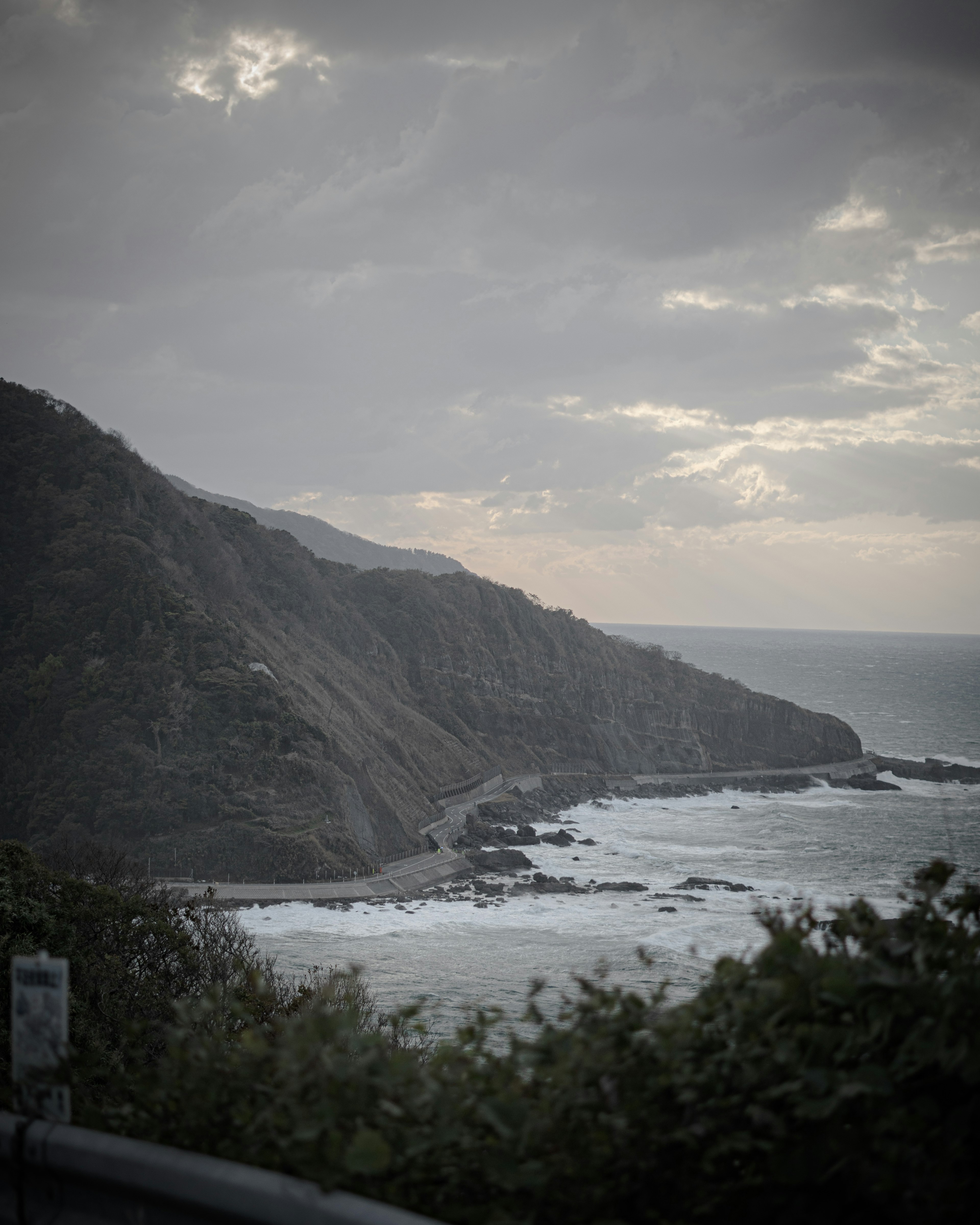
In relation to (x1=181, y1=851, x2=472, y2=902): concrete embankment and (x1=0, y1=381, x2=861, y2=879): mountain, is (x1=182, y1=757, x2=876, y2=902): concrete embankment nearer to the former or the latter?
(x1=181, y1=851, x2=472, y2=902): concrete embankment

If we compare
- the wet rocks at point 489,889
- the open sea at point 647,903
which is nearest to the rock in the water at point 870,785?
the open sea at point 647,903

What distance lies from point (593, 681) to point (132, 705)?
57196mm

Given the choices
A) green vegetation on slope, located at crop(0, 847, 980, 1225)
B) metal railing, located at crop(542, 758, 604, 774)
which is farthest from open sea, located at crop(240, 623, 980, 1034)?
metal railing, located at crop(542, 758, 604, 774)

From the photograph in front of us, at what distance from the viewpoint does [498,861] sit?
54.4 m

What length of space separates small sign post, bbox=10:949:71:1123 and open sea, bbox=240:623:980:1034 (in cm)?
178

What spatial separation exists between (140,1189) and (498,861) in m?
53.1

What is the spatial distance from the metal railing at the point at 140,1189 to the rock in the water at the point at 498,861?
51619 mm

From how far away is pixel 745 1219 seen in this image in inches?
116

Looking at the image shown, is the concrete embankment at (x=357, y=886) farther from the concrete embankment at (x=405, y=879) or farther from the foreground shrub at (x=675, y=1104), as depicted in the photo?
the foreground shrub at (x=675, y=1104)

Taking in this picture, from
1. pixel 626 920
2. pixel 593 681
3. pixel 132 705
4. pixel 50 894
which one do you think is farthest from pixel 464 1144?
pixel 593 681

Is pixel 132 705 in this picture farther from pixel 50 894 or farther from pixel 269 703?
pixel 50 894

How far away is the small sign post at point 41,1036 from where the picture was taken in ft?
11.7

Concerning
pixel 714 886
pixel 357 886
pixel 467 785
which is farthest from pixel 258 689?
pixel 714 886

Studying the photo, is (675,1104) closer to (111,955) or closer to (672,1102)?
(672,1102)
